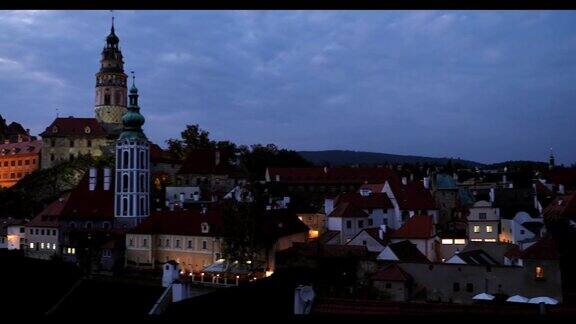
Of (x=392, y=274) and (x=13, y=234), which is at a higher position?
(x=13, y=234)

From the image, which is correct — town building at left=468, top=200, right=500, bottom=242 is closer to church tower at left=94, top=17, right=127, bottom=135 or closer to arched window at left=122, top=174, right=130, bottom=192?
arched window at left=122, top=174, right=130, bottom=192

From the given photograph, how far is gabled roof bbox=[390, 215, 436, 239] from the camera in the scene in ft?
105

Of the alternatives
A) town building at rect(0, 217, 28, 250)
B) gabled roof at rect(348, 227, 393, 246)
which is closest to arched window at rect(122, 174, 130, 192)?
town building at rect(0, 217, 28, 250)

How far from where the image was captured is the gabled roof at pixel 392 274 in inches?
968

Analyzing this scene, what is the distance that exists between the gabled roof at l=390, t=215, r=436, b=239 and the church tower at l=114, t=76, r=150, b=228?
69.4 ft

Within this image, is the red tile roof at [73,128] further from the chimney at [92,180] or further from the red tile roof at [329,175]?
the red tile roof at [329,175]

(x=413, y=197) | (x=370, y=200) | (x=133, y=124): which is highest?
(x=133, y=124)

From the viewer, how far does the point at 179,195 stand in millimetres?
53031

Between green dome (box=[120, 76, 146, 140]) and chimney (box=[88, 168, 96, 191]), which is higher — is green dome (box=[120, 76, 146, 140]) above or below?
above

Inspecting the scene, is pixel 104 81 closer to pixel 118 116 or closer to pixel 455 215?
pixel 118 116

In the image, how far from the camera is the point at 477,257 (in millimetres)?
26750

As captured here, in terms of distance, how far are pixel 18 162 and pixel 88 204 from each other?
2645 centimetres

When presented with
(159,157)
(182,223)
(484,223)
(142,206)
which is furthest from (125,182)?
(484,223)

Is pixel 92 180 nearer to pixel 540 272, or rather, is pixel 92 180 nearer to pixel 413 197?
pixel 413 197
